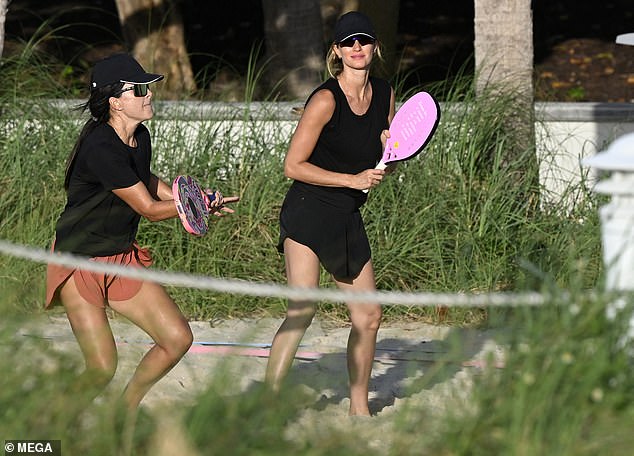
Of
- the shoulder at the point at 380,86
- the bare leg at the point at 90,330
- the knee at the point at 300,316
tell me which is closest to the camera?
the bare leg at the point at 90,330

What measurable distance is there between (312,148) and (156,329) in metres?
0.98

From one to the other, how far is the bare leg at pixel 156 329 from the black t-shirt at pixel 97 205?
8.5 inches

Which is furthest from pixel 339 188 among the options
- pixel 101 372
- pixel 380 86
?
pixel 101 372

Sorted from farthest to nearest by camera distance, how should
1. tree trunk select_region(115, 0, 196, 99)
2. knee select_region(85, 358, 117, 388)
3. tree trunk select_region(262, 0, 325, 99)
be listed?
1. tree trunk select_region(115, 0, 196, 99)
2. tree trunk select_region(262, 0, 325, 99)
3. knee select_region(85, 358, 117, 388)

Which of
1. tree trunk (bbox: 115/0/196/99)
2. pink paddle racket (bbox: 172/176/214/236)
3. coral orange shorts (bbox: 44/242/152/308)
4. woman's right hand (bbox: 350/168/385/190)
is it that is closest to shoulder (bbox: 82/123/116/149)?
pink paddle racket (bbox: 172/176/214/236)

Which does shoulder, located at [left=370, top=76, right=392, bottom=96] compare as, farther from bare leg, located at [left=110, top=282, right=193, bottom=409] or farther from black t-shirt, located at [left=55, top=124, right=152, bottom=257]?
bare leg, located at [left=110, top=282, right=193, bottom=409]

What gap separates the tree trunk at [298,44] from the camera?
10.0 metres

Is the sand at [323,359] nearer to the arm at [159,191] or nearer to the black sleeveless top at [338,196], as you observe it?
the black sleeveless top at [338,196]

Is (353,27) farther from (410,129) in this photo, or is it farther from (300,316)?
(300,316)

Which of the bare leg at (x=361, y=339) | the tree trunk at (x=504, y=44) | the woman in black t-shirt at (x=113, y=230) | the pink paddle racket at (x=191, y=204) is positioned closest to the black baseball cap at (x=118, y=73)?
the woman in black t-shirt at (x=113, y=230)

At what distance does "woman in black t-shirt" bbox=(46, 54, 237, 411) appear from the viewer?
4.32m

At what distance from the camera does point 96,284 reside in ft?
14.3

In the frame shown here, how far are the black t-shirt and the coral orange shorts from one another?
2.7 inches

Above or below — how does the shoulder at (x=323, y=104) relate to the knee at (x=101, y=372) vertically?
above
